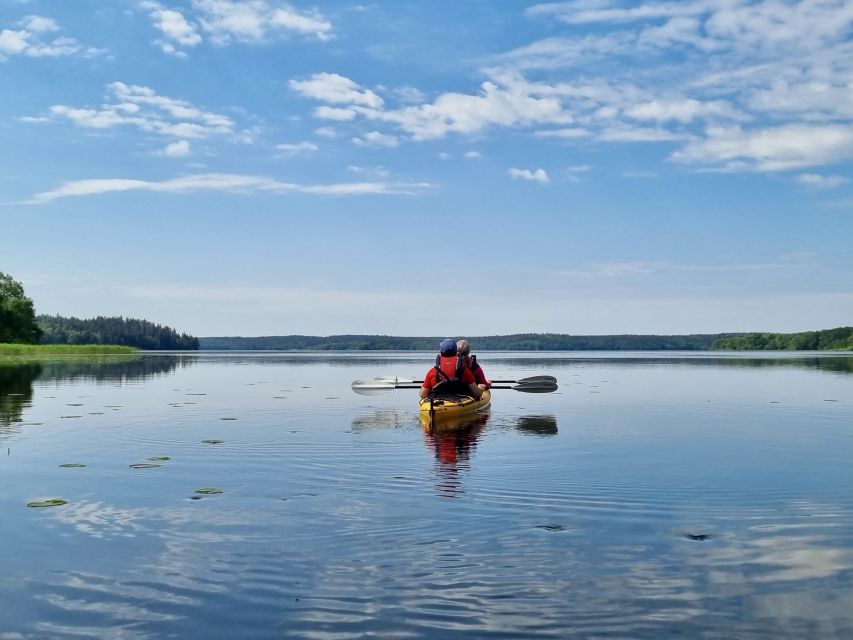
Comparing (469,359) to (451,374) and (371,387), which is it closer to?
(451,374)

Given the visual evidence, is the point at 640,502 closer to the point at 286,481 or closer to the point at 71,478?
the point at 286,481

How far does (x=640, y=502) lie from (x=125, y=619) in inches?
284

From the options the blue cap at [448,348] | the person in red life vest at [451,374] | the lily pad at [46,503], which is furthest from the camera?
the person in red life vest at [451,374]

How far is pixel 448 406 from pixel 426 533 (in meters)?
12.0

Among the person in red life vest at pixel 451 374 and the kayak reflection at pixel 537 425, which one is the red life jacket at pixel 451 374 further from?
the kayak reflection at pixel 537 425

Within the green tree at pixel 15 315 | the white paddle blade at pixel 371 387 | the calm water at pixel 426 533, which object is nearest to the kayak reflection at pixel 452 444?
the calm water at pixel 426 533

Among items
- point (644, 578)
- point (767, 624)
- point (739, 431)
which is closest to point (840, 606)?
point (767, 624)

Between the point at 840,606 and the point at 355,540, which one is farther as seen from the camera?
the point at 355,540

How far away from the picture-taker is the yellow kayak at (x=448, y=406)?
813 inches

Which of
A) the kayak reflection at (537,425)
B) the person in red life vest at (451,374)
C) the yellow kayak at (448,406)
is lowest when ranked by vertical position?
the kayak reflection at (537,425)

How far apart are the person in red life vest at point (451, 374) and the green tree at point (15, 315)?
4077 inches

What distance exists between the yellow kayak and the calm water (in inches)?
50.9

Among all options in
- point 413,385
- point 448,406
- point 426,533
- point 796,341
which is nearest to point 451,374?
point 448,406

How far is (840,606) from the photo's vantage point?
654 centimetres
